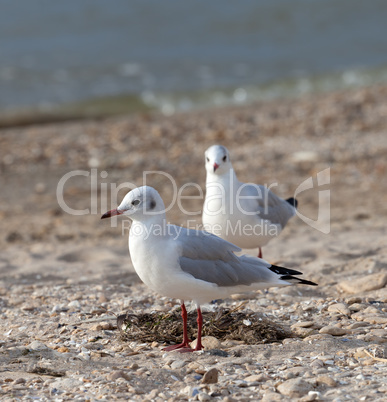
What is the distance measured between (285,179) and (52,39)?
46.2 ft

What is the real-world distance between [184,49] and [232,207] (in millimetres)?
15758

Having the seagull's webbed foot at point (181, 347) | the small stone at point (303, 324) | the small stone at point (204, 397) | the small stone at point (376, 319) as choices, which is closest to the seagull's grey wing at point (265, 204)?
the small stone at point (303, 324)

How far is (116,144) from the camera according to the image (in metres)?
10.6

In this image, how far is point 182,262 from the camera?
13.1 feet

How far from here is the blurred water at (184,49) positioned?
16.9 meters

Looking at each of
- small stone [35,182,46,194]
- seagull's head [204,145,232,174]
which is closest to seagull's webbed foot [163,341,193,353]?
seagull's head [204,145,232,174]

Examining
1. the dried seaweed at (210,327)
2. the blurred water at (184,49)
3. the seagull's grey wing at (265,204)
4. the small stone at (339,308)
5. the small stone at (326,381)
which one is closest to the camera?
the small stone at (326,381)

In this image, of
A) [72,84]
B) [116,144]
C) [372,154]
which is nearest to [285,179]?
[372,154]

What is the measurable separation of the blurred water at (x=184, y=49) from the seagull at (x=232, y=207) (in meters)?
10.0

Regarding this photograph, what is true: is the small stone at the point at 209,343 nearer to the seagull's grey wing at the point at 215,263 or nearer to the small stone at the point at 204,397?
the seagull's grey wing at the point at 215,263

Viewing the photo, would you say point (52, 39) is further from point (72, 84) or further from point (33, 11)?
point (72, 84)

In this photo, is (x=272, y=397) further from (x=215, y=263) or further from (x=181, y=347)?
(x=215, y=263)

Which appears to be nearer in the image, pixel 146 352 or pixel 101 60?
pixel 146 352

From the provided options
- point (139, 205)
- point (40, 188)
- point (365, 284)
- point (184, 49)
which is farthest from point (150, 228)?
point (184, 49)
